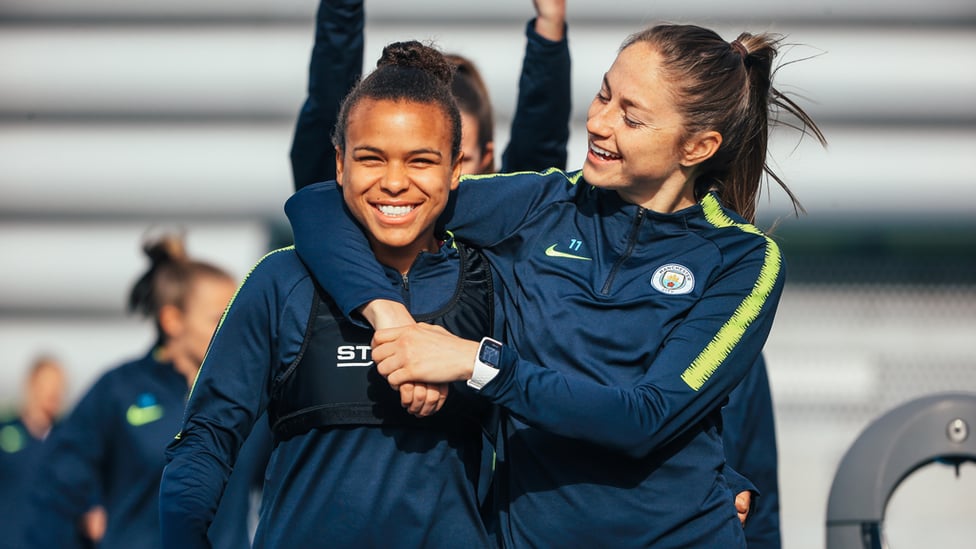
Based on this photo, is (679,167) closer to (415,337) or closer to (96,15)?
(415,337)

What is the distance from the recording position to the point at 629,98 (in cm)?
262

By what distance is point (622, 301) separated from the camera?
8.15 ft

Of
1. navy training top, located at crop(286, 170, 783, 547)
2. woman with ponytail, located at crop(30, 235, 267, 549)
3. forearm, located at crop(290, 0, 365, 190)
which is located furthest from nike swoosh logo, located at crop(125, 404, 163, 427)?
navy training top, located at crop(286, 170, 783, 547)

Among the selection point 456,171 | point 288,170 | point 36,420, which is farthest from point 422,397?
point 36,420

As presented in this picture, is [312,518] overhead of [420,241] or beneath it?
beneath

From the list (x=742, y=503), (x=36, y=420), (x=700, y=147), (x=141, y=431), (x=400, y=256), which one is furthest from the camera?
(x=36, y=420)

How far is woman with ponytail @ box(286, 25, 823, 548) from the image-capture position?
7.64ft

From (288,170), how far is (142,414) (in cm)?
265

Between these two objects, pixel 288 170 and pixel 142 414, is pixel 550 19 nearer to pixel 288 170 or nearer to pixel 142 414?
pixel 142 414

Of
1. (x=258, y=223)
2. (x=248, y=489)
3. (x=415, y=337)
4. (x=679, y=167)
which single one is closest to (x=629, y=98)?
(x=679, y=167)

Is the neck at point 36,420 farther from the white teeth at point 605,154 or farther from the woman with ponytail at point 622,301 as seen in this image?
the white teeth at point 605,154

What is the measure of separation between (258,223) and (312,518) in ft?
16.1

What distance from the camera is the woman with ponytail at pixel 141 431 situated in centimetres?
459

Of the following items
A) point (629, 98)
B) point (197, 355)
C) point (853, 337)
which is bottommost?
point (853, 337)
